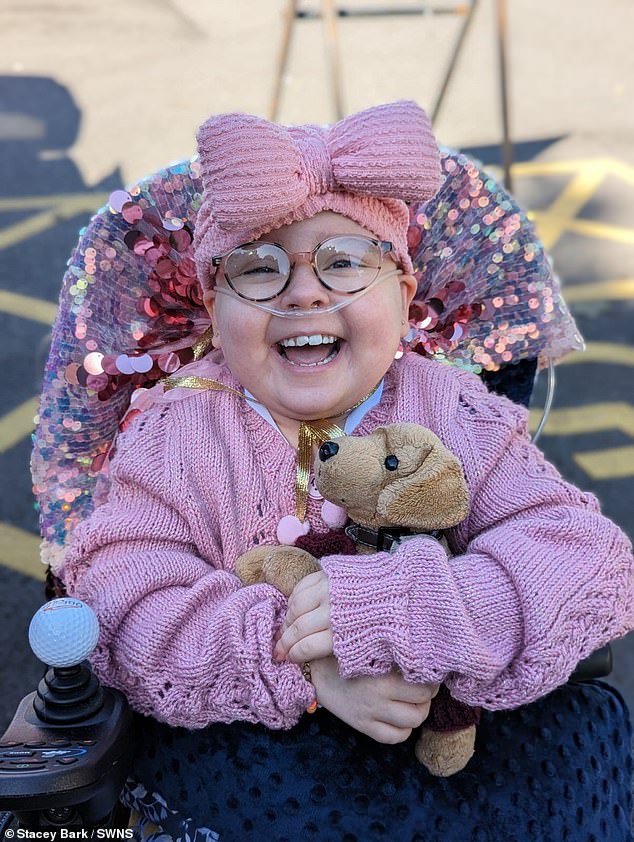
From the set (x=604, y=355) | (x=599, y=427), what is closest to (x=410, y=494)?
(x=599, y=427)

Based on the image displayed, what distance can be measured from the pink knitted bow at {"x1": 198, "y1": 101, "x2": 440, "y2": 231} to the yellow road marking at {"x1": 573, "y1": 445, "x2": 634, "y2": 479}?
6.05 ft

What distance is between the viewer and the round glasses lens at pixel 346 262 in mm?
1466

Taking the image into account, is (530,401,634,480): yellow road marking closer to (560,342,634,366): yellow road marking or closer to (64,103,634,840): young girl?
(560,342,634,366): yellow road marking

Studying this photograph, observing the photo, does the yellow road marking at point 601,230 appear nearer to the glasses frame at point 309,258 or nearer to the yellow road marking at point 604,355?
the yellow road marking at point 604,355

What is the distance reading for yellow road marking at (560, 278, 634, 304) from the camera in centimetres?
403

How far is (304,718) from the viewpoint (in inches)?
55.7

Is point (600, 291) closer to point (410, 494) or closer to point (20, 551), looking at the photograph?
point (20, 551)

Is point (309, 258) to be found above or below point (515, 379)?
above

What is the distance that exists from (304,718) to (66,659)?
14.7 inches

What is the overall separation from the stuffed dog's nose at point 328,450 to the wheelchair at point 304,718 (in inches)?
14.2

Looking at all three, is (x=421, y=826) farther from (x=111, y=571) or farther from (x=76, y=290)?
(x=76, y=290)

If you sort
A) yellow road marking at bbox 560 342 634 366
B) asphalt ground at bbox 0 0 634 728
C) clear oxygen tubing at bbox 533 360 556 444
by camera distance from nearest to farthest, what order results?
clear oxygen tubing at bbox 533 360 556 444 < asphalt ground at bbox 0 0 634 728 < yellow road marking at bbox 560 342 634 366

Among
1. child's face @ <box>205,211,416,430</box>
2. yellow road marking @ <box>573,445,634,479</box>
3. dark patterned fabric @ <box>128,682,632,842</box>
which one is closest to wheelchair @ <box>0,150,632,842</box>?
dark patterned fabric @ <box>128,682,632,842</box>

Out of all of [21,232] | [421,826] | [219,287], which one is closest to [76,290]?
[219,287]
